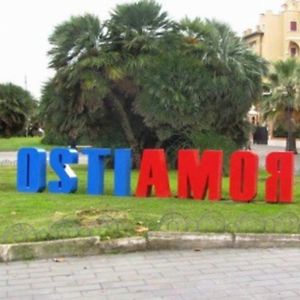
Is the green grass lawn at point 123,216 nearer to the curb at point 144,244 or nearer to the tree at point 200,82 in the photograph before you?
Result: the curb at point 144,244

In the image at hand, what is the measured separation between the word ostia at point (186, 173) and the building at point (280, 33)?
70.7 m

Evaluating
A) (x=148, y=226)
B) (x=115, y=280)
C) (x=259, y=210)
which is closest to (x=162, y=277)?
(x=115, y=280)

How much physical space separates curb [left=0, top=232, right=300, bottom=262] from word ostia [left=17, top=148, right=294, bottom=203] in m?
3.86

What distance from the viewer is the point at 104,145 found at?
71.9 feet

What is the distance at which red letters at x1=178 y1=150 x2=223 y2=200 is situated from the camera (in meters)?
11.1

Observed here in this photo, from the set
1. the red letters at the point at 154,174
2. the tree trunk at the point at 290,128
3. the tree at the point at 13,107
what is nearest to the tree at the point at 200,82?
the red letters at the point at 154,174

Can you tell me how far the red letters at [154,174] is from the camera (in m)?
11.5

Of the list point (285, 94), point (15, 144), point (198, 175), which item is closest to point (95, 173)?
point (198, 175)

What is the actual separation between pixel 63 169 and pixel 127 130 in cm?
886

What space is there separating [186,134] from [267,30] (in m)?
64.5

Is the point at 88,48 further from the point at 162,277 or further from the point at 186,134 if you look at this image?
the point at 162,277

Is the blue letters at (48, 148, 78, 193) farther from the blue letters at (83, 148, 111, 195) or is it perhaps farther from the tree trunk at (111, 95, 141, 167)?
the tree trunk at (111, 95, 141, 167)

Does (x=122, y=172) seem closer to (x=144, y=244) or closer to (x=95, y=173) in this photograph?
(x=95, y=173)

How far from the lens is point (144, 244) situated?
705cm
